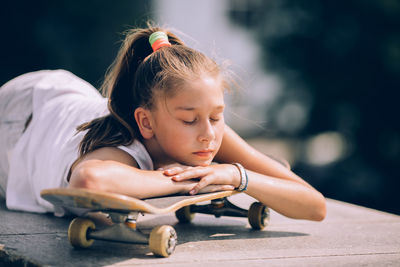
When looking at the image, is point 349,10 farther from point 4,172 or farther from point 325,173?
point 4,172

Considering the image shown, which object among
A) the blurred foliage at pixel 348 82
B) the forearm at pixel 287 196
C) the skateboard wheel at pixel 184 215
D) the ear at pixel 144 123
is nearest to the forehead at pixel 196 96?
the ear at pixel 144 123

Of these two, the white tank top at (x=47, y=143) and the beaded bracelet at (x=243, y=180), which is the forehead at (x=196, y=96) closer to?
the beaded bracelet at (x=243, y=180)

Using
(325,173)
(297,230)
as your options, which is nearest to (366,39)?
(325,173)

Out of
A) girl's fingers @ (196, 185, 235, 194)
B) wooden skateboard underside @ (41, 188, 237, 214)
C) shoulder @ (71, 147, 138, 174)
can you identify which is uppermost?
shoulder @ (71, 147, 138, 174)

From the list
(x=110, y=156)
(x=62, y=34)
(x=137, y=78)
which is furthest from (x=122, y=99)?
(x=62, y=34)

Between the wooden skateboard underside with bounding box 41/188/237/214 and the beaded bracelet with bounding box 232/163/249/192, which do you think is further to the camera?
the beaded bracelet with bounding box 232/163/249/192

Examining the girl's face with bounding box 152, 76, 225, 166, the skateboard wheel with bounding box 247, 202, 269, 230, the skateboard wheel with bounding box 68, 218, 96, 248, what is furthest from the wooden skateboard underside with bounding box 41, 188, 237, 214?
the skateboard wheel with bounding box 247, 202, 269, 230

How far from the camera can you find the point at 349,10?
369 inches

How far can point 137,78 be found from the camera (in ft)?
7.92

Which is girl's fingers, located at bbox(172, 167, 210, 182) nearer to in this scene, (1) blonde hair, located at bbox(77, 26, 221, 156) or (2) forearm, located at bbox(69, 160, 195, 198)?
(2) forearm, located at bbox(69, 160, 195, 198)

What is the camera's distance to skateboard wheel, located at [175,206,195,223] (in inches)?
111

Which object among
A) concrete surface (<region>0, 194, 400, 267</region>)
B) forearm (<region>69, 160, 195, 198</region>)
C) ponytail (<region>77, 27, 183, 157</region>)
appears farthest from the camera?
ponytail (<region>77, 27, 183, 157</region>)

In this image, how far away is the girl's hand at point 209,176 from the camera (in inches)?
84.9

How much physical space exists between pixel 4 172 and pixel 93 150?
146 centimetres
